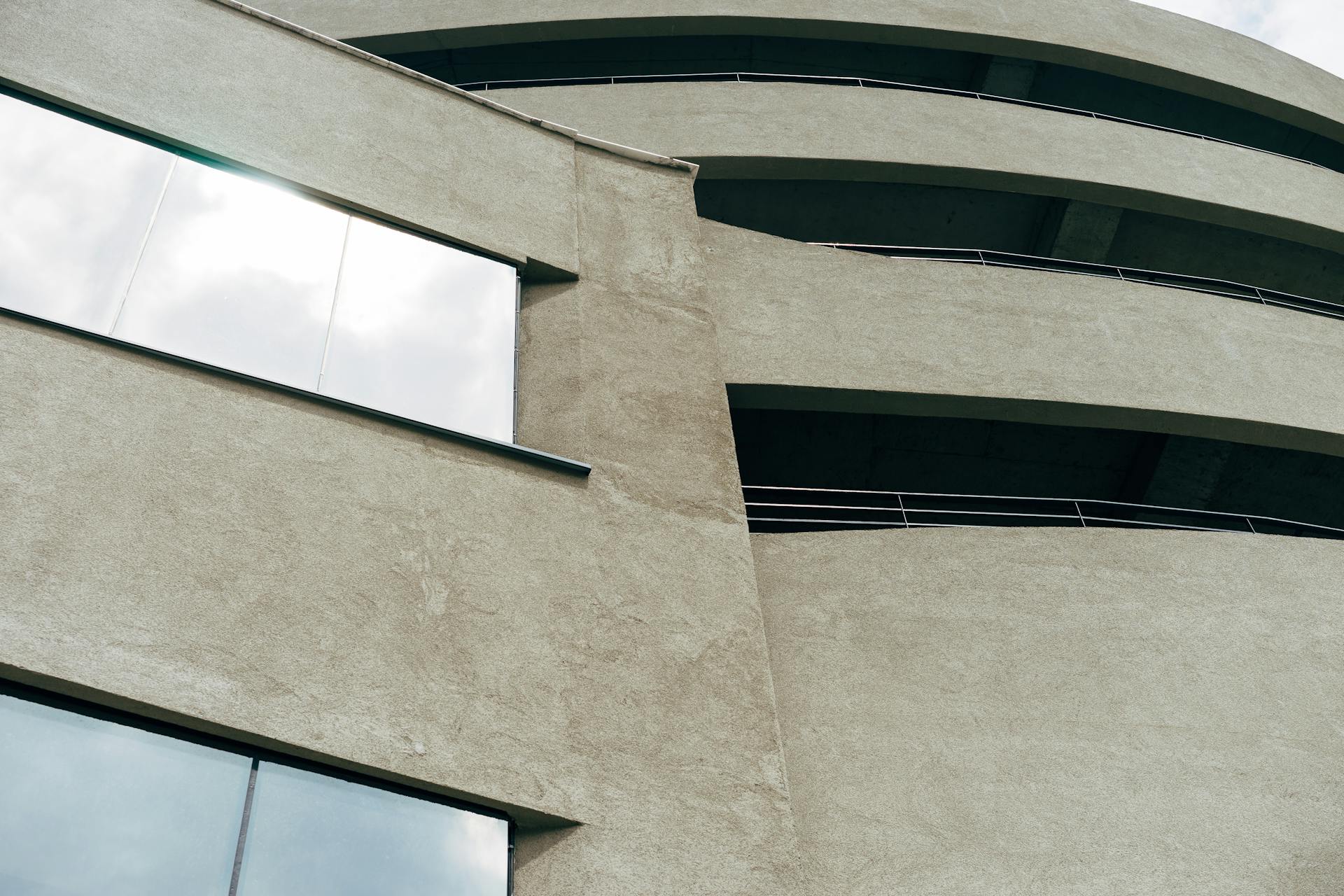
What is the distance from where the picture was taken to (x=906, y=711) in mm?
7859

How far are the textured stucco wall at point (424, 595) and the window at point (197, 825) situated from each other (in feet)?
0.61

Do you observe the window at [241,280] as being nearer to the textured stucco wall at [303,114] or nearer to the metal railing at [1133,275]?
the textured stucco wall at [303,114]

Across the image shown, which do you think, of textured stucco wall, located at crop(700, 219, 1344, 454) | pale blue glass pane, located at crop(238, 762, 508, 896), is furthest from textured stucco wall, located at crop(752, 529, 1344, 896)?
pale blue glass pane, located at crop(238, 762, 508, 896)

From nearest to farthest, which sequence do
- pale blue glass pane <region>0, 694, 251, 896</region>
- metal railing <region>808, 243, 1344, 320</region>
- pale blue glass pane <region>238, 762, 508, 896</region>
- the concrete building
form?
pale blue glass pane <region>0, 694, 251, 896</region> < pale blue glass pane <region>238, 762, 508, 896</region> < the concrete building < metal railing <region>808, 243, 1344, 320</region>

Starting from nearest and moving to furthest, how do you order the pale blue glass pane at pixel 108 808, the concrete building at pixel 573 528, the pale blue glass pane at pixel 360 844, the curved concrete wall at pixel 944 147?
the pale blue glass pane at pixel 108 808
the pale blue glass pane at pixel 360 844
the concrete building at pixel 573 528
the curved concrete wall at pixel 944 147

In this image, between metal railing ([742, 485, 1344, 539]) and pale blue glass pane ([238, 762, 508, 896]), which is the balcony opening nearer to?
metal railing ([742, 485, 1344, 539])

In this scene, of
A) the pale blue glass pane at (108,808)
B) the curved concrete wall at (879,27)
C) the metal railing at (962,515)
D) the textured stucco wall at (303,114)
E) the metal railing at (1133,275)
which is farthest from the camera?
the curved concrete wall at (879,27)

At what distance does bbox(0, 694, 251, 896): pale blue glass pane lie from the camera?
186 inches

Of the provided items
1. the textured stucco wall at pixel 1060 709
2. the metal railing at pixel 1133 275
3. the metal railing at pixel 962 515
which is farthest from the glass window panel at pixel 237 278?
the metal railing at pixel 1133 275

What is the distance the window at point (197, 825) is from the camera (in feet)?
15.7

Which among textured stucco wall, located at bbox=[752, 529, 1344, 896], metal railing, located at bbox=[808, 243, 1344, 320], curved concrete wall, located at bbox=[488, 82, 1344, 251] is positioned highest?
curved concrete wall, located at bbox=[488, 82, 1344, 251]

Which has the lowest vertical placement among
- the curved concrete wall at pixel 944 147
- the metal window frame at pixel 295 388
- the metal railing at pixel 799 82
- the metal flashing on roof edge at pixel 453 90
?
the metal window frame at pixel 295 388

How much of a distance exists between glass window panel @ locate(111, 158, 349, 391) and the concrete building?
0.03 m

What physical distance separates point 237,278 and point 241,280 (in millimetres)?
33
